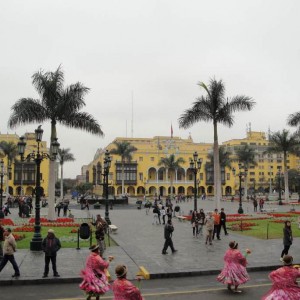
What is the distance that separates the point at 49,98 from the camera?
86.9 ft

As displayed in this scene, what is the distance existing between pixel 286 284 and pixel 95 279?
12.8ft

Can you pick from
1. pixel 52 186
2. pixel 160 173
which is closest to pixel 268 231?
pixel 52 186

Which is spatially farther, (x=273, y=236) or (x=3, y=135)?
(x=3, y=135)

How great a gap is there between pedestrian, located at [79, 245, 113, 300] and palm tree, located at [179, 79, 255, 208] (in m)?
19.8

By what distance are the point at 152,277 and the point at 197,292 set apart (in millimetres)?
2022

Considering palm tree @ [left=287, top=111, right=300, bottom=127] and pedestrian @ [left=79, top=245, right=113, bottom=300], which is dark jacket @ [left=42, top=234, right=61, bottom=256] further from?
palm tree @ [left=287, top=111, right=300, bottom=127]

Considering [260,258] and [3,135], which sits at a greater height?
[3,135]

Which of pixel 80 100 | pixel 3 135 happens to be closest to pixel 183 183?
pixel 3 135

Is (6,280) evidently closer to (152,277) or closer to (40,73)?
(152,277)

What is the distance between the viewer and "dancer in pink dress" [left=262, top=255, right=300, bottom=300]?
711 cm

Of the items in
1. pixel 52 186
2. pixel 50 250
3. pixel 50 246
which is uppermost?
pixel 52 186

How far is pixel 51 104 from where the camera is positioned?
26562 mm

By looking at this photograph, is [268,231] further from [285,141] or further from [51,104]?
[285,141]

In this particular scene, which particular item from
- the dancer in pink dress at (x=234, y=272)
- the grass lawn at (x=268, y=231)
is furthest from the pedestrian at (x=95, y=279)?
the grass lawn at (x=268, y=231)
